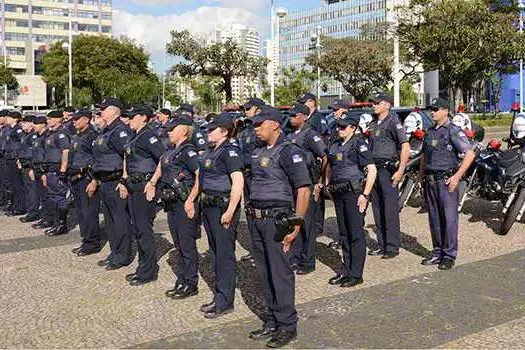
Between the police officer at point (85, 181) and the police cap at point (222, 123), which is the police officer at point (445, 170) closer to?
the police cap at point (222, 123)

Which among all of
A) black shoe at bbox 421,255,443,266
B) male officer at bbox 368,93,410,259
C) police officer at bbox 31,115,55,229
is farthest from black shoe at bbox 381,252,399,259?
police officer at bbox 31,115,55,229

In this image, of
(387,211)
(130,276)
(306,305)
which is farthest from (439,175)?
(130,276)

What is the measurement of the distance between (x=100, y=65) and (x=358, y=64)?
28.3 m

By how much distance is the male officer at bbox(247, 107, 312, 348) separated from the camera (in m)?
4.93

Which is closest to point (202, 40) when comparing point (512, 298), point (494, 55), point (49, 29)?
point (494, 55)

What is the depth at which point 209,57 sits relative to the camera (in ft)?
112

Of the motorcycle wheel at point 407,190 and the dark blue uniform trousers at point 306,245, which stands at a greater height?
the motorcycle wheel at point 407,190

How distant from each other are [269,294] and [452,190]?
2942 mm

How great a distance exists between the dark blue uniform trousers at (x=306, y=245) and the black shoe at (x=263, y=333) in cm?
209

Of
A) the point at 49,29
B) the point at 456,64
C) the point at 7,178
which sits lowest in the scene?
the point at 7,178

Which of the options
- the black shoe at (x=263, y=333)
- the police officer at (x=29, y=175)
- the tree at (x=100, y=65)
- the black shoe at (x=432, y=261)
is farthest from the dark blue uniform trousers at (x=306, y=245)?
the tree at (x=100, y=65)

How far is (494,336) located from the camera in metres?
4.98

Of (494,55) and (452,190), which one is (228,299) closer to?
(452,190)

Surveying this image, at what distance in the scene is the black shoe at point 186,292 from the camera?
248 inches
